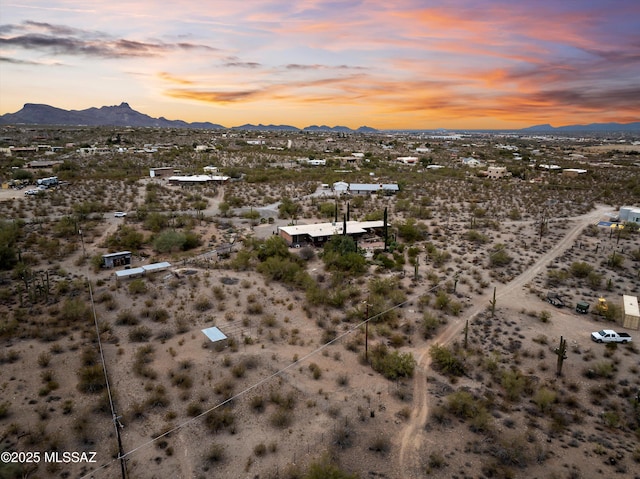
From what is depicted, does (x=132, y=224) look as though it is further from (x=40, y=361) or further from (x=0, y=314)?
(x=40, y=361)

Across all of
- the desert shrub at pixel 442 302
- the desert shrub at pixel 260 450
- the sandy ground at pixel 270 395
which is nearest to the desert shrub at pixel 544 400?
the sandy ground at pixel 270 395

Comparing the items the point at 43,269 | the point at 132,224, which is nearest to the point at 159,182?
the point at 132,224

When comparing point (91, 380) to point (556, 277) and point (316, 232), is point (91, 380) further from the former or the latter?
point (556, 277)

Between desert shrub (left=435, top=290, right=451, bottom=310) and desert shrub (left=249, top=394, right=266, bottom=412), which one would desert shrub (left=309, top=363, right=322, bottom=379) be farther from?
desert shrub (left=435, top=290, right=451, bottom=310)

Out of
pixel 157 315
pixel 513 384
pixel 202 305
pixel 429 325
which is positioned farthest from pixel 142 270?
pixel 513 384

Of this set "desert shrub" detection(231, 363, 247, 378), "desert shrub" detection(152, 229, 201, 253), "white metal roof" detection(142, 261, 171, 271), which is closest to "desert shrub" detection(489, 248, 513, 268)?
"desert shrub" detection(231, 363, 247, 378)
